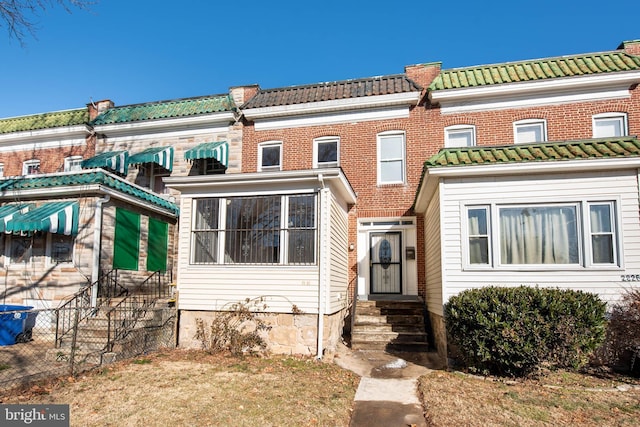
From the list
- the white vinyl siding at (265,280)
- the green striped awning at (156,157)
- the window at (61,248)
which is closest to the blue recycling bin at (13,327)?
the window at (61,248)

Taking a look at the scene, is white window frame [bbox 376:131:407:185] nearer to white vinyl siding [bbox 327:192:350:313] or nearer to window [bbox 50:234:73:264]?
white vinyl siding [bbox 327:192:350:313]

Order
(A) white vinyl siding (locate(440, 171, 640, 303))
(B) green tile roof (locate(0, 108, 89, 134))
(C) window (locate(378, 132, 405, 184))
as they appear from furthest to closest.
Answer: (B) green tile roof (locate(0, 108, 89, 134)) → (C) window (locate(378, 132, 405, 184)) → (A) white vinyl siding (locate(440, 171, 640, 303))

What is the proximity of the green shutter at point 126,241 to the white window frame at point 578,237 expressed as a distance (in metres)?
9.21

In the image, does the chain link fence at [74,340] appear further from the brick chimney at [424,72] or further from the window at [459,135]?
the brick chimney at [424,72]

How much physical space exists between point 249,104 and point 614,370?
12337 mm

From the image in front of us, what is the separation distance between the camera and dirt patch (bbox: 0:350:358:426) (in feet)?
18.7

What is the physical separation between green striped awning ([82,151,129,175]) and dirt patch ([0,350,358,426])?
8273 millimetres

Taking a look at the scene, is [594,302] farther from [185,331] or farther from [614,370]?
[185,331]

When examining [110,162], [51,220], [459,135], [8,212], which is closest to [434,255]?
[459,135]

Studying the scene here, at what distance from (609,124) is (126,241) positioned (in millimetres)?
14171

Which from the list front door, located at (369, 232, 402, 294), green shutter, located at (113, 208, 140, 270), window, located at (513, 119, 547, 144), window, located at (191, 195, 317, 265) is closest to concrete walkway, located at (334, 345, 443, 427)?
window, located at (191, 195, 317, 265)

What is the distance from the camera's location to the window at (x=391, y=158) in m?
13.6

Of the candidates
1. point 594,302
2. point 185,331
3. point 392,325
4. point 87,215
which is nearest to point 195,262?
point 185,331

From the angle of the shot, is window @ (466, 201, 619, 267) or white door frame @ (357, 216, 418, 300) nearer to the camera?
window @ (466, 201, 619, 267)
